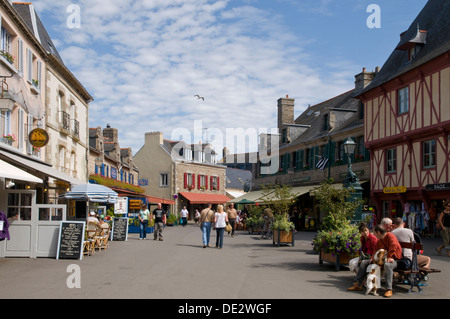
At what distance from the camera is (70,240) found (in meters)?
12.5

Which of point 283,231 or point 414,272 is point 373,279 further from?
point 283,231

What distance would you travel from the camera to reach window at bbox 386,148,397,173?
963 inches

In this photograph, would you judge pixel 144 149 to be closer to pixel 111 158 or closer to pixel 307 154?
pixel 111 158

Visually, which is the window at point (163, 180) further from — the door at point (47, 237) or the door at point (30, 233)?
the door at point (47, 237)

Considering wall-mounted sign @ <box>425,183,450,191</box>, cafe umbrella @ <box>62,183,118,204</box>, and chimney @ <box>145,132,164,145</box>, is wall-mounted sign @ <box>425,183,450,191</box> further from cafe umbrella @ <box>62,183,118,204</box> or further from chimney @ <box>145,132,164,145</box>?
chimney @ <box>145,132,164,145</box>

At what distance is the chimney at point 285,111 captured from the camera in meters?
40.6

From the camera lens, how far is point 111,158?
118ft

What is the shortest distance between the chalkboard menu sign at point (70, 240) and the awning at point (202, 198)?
35418mm

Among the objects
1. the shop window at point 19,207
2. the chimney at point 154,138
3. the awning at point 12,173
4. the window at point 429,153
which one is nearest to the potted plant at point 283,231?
the window at point 429,153

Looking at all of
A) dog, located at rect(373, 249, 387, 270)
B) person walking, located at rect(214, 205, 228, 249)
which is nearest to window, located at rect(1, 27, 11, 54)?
person walking, located at rect(214, 205, 228, 249)

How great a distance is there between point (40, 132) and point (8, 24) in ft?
11.6

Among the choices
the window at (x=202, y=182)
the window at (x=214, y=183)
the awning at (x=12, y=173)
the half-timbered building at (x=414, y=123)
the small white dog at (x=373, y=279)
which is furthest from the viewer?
the window at (x=214, y=183)

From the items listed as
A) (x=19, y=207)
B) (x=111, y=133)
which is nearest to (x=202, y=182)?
(x=111, y=133)
